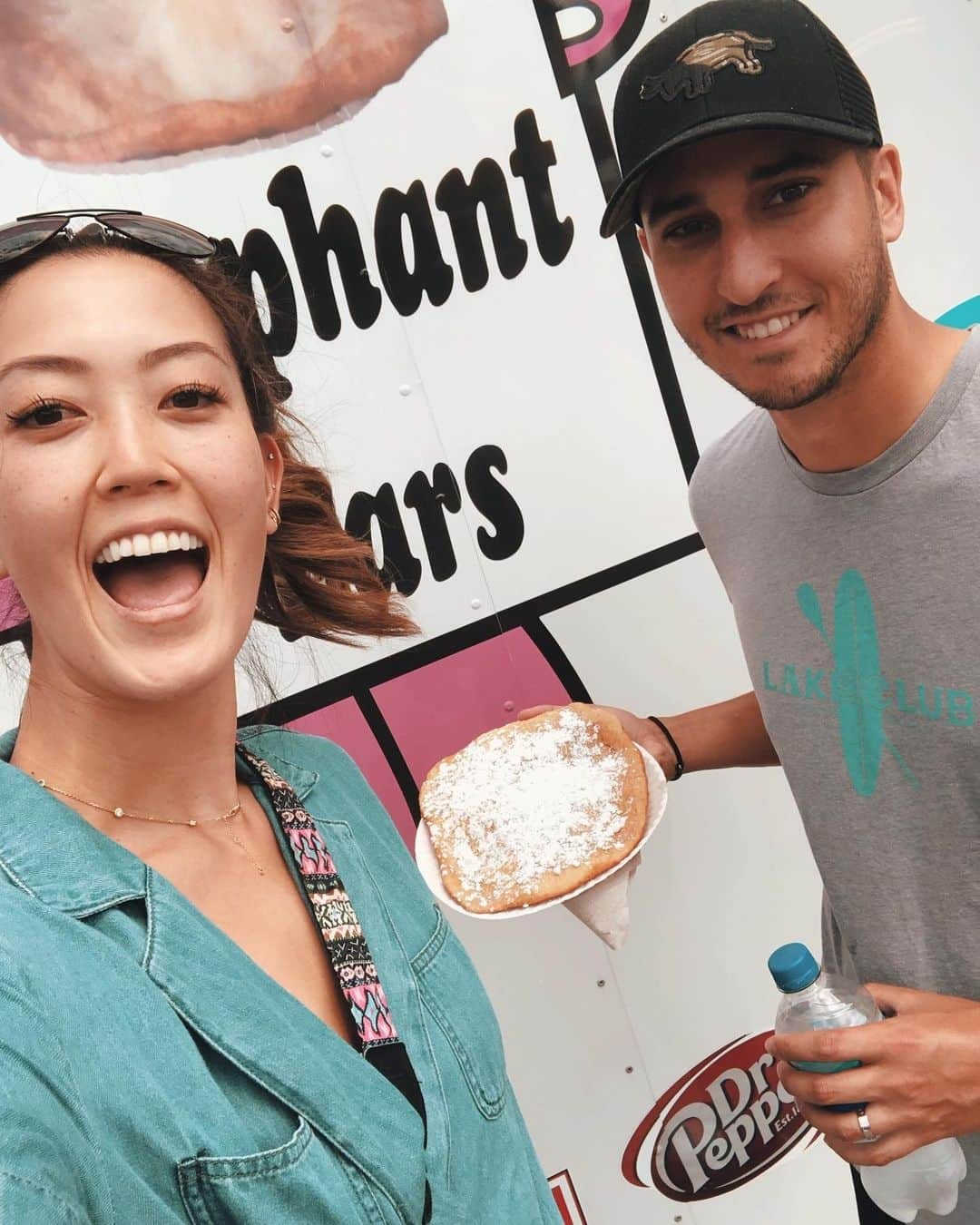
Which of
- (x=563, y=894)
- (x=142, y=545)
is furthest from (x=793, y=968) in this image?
(x=142, y=545)

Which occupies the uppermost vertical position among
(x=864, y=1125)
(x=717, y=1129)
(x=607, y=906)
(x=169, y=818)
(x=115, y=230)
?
(x=115, y=230)

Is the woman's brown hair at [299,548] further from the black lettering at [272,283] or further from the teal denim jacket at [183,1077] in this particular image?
the teal denim jacket at [183,1077]

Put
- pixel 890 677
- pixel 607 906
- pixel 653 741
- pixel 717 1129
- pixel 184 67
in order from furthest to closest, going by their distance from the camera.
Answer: pixel 717 1129 < pixel 653 741 < pixel 184 67 < pixel 607 906 < pixel 890 677

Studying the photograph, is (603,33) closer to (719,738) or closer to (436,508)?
(436,508)

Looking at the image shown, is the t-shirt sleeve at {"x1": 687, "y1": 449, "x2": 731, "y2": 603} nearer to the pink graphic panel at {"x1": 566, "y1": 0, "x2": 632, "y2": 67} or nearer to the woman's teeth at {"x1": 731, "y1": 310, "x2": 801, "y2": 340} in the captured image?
the woman's teeth at {"x1": 731, "y1": 310, "x2": 801, "y2": 340}

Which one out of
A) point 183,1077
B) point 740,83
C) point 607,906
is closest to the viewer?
point 183,1077

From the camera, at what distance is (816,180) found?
4.50 ft

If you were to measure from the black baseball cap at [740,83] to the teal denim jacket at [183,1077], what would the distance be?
105 centimetres

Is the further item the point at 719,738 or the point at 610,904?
the point at 719,738

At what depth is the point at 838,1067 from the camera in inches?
47.4

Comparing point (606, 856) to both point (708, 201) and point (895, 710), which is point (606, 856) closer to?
point (895, 710)

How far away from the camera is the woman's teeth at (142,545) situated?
1.05 m

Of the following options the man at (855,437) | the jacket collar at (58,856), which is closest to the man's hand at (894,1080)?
the man at (855,437)

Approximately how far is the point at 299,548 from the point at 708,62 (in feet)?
2.79
